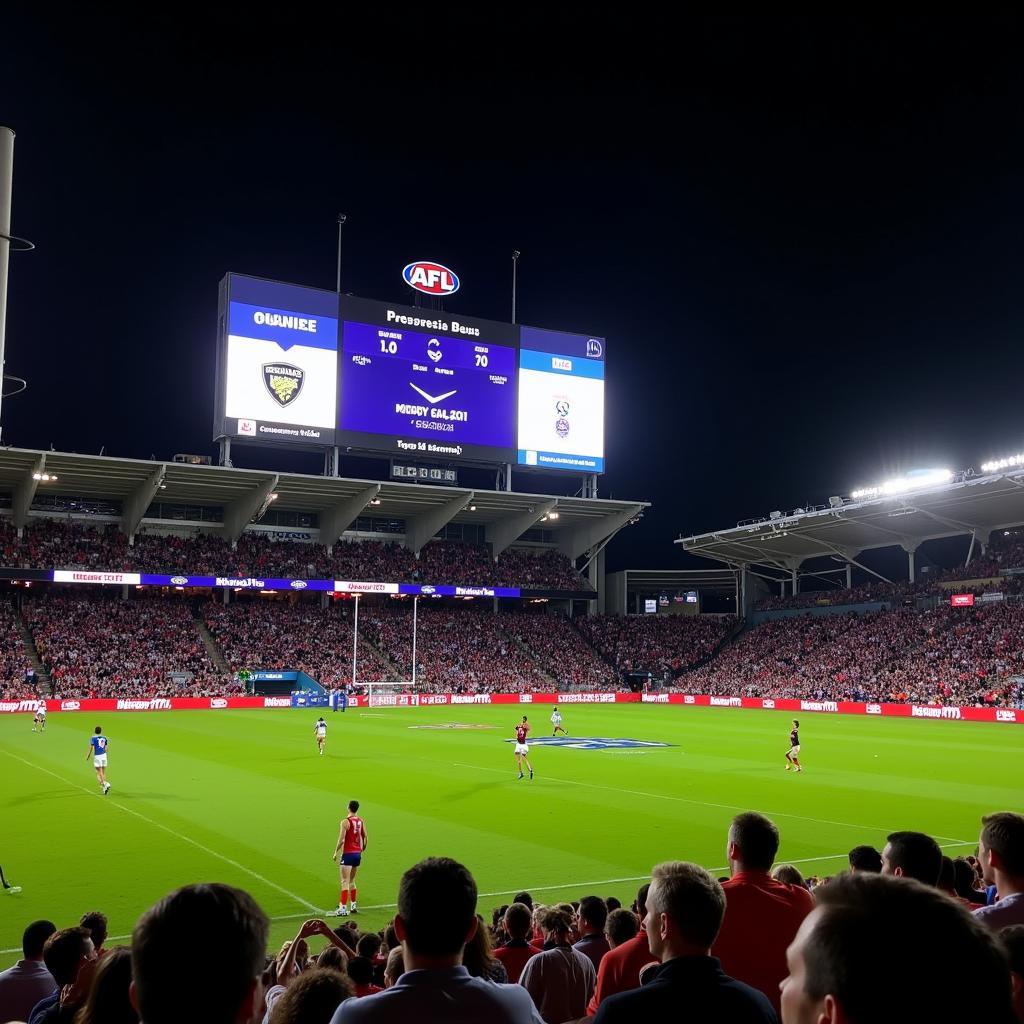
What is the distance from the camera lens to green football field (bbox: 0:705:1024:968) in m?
15.8

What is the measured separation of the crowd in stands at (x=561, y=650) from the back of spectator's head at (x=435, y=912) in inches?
2889

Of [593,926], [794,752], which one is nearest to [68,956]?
[593,926]

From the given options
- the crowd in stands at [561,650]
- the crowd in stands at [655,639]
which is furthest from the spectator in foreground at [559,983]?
the crowd in stands at [655,639]

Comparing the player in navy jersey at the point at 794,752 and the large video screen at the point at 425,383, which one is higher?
the large video screen at the point at 425,383

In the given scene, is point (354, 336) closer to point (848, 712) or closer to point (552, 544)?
point (552, 544)

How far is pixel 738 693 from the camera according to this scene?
72875mm

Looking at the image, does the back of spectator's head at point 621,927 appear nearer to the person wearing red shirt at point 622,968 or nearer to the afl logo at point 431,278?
the person wearing red shirt at point 622,968

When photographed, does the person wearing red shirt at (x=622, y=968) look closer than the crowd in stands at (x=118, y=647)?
Yes

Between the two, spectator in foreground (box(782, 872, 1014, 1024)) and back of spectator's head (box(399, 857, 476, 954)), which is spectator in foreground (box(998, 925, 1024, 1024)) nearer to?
spectator in foreground (box(782, 872, 1014, 1024))

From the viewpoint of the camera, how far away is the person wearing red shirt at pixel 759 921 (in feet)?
16.6

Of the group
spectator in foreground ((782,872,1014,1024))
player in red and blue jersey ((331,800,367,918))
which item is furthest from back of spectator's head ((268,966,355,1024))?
player in red and blue jersey ((331,800,367,918))

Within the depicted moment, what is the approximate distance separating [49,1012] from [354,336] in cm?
6704

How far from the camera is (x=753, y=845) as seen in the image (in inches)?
217

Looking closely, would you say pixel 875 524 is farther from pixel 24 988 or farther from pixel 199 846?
pixel 24 988
